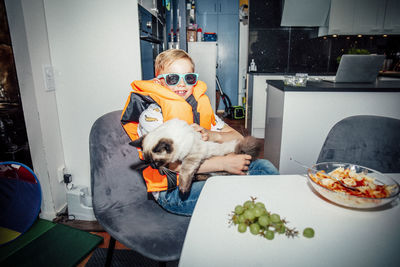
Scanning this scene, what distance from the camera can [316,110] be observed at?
2381 millimetres

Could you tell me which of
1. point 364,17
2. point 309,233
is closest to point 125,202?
point 309,233

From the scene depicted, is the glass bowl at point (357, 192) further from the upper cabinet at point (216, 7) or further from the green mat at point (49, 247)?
the upper cabinet at point (216, 7)

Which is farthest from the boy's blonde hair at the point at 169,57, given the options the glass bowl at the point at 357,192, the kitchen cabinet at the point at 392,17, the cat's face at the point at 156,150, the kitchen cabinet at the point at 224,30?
the kitchen cabinet at the point at 224,30

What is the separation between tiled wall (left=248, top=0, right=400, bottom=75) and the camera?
5.07 meters

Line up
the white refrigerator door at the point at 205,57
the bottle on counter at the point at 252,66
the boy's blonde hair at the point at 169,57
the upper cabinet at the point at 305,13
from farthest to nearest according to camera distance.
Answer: the bottle on counter at the point at 252,66
the white refrigerator door at the point at 205,57
the upper cabinet at the point at 305,13
the boy's blonde hair at the point at 169,57

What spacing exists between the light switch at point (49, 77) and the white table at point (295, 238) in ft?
5.38

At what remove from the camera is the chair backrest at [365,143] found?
1.33 m

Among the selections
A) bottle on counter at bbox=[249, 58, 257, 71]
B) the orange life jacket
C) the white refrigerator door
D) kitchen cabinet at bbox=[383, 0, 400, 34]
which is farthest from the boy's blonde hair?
kitchen cabinet at bbox=[383, 0, 400, 34]

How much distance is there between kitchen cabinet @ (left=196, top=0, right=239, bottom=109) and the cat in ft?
19.2

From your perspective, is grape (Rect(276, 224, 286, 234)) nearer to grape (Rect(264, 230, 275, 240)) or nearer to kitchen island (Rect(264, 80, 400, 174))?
grape (Rect(264, 230, 275, 240))

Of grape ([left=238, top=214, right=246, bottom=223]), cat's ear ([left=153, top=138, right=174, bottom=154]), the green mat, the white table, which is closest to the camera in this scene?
the white table

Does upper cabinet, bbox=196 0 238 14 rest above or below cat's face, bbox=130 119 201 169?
above

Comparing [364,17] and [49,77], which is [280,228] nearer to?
[49,77]

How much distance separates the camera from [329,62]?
538 cm
